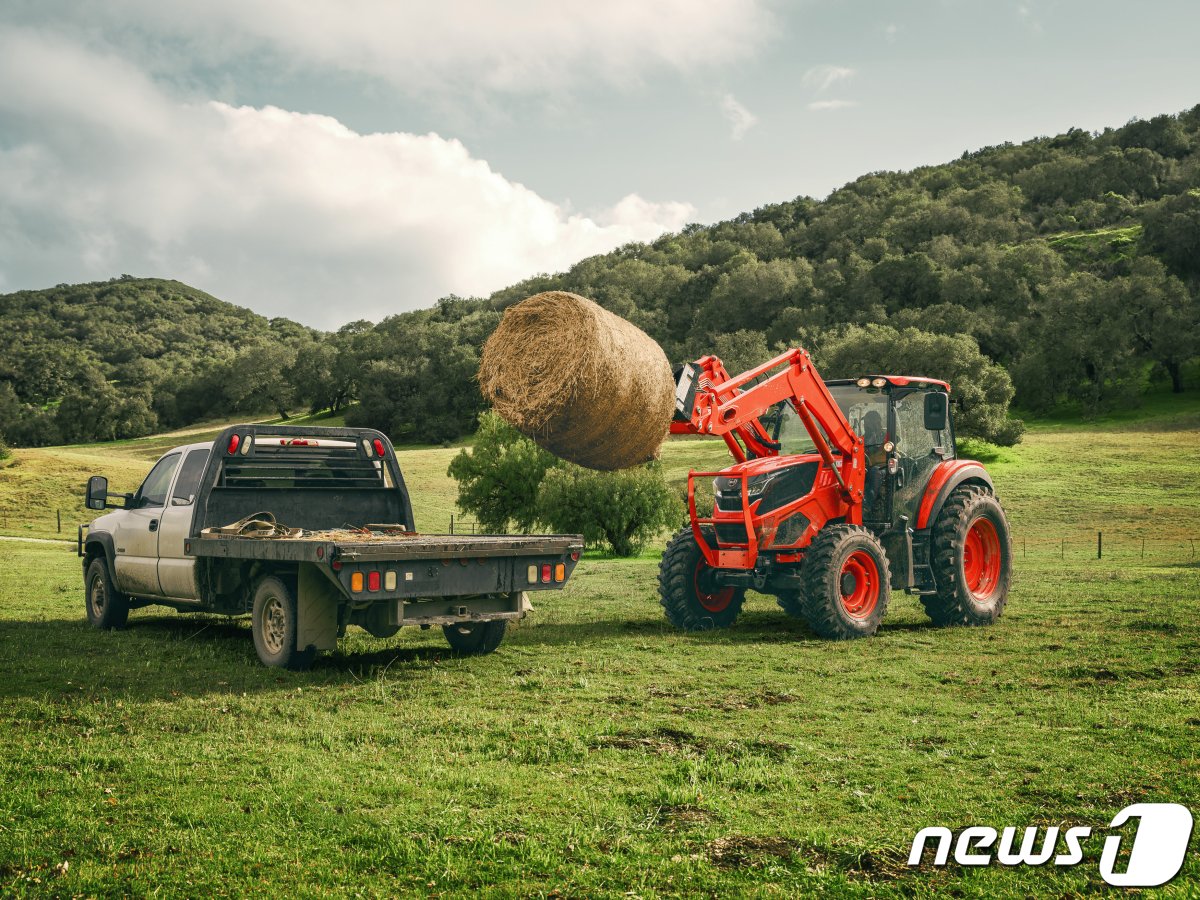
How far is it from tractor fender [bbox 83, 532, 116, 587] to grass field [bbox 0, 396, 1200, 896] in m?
0.79

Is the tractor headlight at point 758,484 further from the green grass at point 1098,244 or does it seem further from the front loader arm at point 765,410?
the green grass at point 1098,244

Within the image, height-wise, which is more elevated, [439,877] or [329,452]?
[329,452]

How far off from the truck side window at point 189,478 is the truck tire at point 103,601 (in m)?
1.76

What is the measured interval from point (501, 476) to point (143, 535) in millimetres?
23354

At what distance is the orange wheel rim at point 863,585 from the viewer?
11.4 m

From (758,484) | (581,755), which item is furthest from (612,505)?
(581,755)

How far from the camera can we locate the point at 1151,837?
4.41 meters

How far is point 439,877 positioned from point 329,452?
24.8 feet

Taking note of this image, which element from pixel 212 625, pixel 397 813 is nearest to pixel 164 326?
pixel 212 625

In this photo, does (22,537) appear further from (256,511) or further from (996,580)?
(996,580)

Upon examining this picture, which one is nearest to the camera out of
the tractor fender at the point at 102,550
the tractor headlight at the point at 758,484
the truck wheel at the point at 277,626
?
the truck wheel at the point at 277,626

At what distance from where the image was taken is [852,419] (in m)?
12.3

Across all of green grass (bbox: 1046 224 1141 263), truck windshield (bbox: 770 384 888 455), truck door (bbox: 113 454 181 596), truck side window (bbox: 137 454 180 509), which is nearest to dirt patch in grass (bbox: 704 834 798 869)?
truck windshield (bbox: 770 384 888 455)

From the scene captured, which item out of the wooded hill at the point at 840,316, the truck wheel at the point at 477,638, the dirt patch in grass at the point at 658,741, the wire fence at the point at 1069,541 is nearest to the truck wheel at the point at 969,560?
the truck wheel at the point at 477,638
